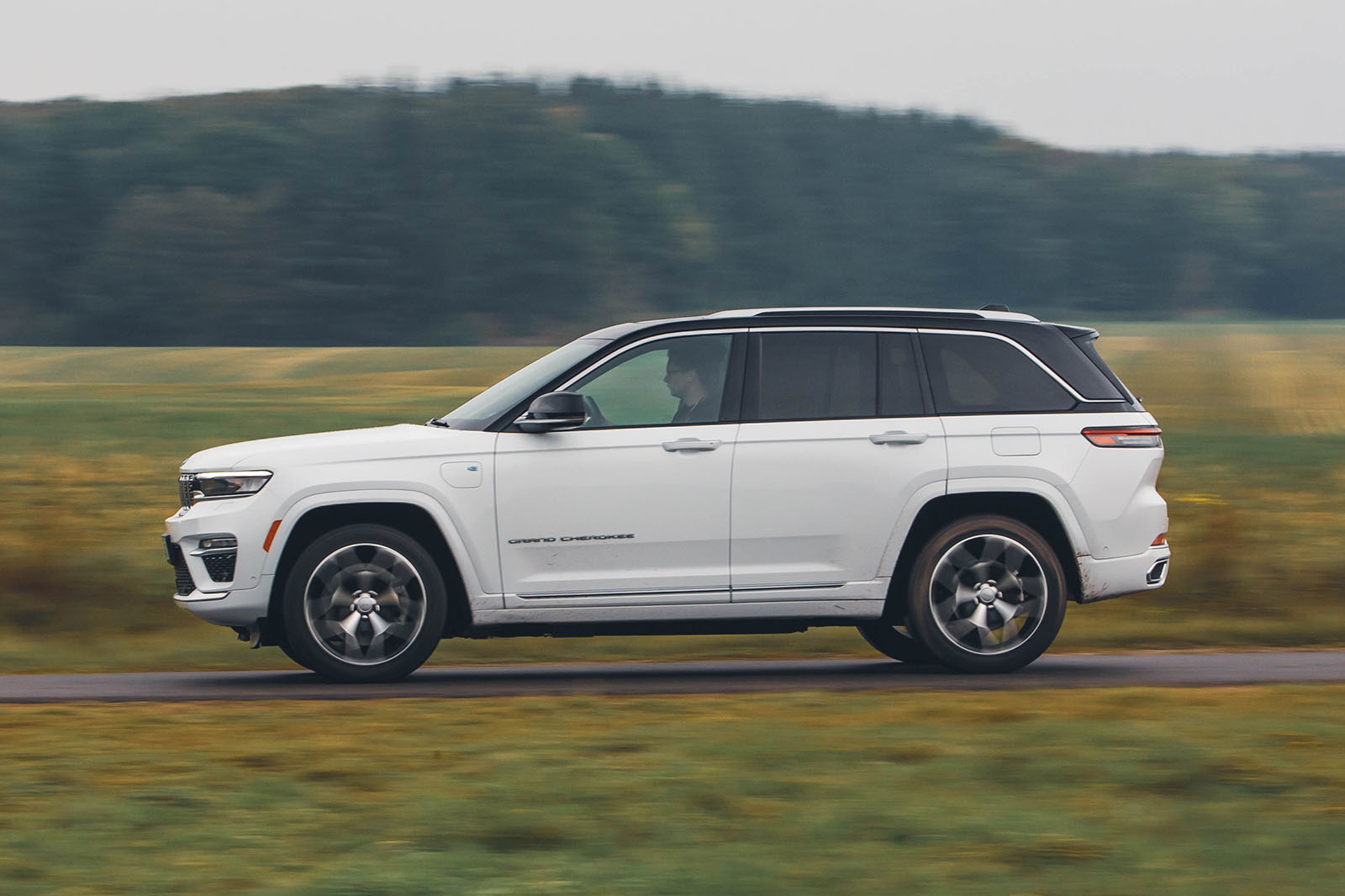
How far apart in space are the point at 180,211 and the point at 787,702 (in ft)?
213

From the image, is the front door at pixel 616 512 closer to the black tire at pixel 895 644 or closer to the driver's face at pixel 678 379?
the driver's face at pixel 678 379

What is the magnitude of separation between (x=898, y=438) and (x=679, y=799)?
11.1 ft

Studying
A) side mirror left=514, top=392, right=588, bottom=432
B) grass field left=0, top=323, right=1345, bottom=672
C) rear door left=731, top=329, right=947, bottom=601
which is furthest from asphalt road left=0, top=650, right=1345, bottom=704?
side mirror left=514, top=392, right=588, bottom=432

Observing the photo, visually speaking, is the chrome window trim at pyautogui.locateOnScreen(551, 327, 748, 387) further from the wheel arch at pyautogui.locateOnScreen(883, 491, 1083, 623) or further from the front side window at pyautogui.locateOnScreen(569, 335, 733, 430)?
the wheel arch at pyautogui.locateOnScreen(883, 491, 1083, 623)

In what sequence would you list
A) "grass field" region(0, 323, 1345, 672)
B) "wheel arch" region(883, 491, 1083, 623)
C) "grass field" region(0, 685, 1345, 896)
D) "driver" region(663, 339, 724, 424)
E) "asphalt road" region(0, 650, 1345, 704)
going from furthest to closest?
"grass field" region(0, 323, 1345, 672)
"wheel arch" region(883, 491, 1083, 623)
"driver" region(663, 339, 724, 424)
"asphalt road" region(0, 650, 1345, 704)
"grass field" region(0, 685, 1345, 896)

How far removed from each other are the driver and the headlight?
2.08 meters

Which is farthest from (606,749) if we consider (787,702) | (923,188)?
(923,188)

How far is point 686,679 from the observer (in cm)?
902

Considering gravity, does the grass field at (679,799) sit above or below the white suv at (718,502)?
below

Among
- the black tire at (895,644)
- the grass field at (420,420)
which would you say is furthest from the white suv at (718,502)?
the grass field at (420,420)

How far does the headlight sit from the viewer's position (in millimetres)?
8258

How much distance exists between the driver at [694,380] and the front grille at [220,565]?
2302 millimetres

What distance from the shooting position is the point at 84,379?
41.8 metres

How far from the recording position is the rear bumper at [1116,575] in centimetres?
874
